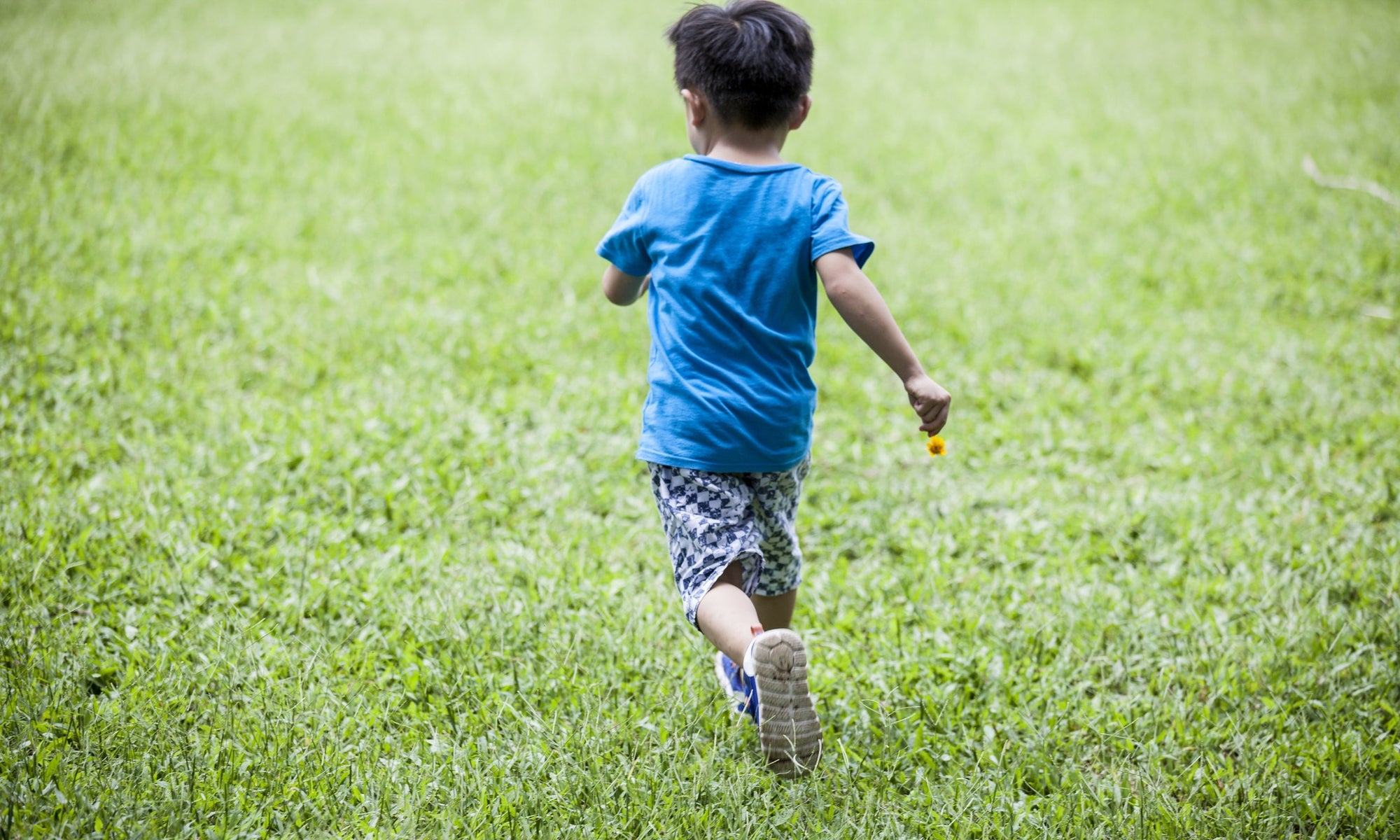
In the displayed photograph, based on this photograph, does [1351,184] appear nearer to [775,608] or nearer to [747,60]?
[775,608]

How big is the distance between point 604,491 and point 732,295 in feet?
5.68

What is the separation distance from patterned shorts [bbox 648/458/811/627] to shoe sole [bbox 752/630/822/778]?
28 cm

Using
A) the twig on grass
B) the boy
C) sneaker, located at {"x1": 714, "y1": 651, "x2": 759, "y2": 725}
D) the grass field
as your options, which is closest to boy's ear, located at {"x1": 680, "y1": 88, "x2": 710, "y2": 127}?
the boy

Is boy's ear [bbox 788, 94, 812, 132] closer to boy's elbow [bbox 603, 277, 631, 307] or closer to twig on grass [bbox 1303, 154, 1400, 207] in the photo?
boy's elbow [bbox 603, 277, 631, 307]

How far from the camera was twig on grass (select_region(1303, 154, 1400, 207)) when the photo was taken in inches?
293

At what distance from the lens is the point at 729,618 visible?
2.27m

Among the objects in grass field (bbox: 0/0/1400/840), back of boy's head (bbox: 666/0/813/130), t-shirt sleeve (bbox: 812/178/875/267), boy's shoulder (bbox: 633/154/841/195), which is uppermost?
back of boy's head (bbox: 666/0/813/130)

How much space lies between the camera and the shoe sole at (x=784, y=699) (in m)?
2.12

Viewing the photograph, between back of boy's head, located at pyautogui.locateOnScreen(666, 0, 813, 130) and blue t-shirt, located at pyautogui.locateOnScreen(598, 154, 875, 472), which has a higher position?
back of boy's head, located at pyautogui.locateOnScreen(666, 0, 813, 130)

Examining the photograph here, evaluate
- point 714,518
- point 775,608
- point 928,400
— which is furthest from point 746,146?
point 775,608

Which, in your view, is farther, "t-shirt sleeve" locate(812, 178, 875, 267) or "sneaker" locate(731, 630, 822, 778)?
"t-shirt sleeve" locate(812, 178, 875, 267)

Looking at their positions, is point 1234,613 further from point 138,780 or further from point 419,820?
point 138,780

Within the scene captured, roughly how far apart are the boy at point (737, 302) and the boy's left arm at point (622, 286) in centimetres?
2

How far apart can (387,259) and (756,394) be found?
431 cm
